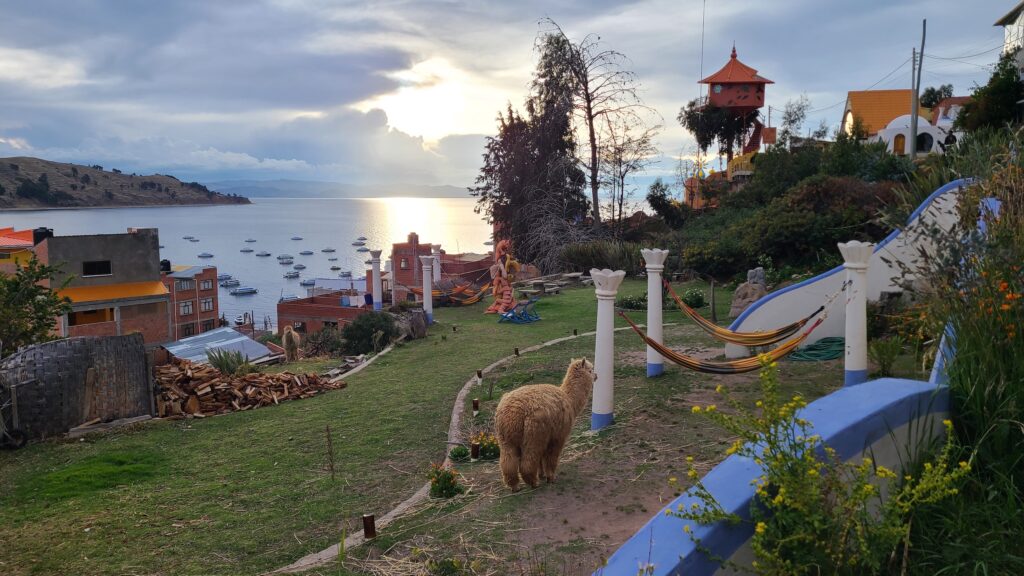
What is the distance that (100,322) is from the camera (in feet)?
68.6

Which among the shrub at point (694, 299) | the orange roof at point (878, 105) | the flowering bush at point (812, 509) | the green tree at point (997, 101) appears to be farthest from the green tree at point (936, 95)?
the flowering bush at point (812, 509)

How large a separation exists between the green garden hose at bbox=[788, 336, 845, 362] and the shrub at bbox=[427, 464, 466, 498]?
4952mm

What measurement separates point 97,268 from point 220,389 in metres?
14.0

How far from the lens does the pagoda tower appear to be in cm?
3466

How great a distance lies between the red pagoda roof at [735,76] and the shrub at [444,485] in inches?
1311

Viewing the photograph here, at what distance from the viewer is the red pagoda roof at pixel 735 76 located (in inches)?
1352

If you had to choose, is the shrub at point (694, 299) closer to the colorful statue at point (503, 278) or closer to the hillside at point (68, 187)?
the colorful statue at point (503, 278)

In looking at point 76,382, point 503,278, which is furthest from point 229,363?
point 503,278

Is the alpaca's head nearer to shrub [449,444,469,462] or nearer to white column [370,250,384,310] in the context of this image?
shrub [449,444,469,462]

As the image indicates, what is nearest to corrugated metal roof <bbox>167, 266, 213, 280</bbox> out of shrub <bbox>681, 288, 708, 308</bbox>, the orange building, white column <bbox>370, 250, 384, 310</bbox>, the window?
the orange building

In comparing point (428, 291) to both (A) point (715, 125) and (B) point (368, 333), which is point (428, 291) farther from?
(A) point (715, 125)

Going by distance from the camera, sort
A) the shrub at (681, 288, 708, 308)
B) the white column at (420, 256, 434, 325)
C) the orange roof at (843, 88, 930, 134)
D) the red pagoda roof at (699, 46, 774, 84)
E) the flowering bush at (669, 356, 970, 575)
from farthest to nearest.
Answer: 1. the orange roof at (843, 88, 930, 134)
2. the red pagoda roof at (699, 46, 774, 84)
3. the white column at (420, 256, 434, 325)
4. the shrub at (681, 288, 708, 308)
5. the flowering bush at (669, 356, 970, 575)

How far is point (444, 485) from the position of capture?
17.9ft

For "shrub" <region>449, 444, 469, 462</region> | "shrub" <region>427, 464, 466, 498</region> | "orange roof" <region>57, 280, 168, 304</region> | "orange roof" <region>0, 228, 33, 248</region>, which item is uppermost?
"orange roof" <region>0, 228, 33, 248</region>
